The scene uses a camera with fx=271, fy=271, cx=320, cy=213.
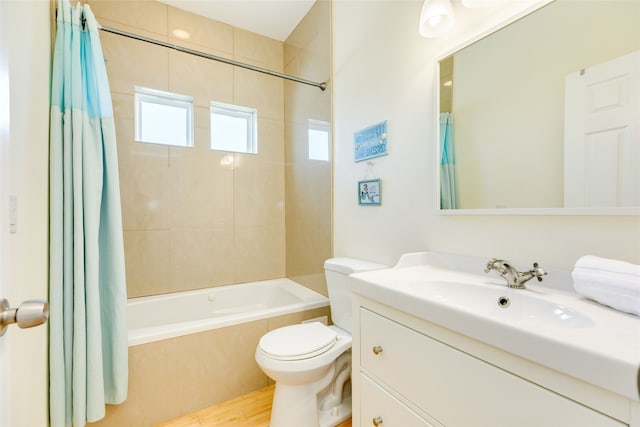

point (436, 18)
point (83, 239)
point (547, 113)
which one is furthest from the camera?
point (83, 239)

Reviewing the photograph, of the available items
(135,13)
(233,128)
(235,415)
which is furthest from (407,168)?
(135,13)

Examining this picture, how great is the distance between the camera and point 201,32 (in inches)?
90.5

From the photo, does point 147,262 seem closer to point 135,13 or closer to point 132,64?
point 132,64

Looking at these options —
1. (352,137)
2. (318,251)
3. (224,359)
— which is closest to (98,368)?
(224,359)

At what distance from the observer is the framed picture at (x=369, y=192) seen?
5.24ft

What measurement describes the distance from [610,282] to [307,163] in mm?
1966

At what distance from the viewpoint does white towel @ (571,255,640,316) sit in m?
0.63

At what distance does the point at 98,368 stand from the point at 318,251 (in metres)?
1.45

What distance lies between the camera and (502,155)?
3.46 ft

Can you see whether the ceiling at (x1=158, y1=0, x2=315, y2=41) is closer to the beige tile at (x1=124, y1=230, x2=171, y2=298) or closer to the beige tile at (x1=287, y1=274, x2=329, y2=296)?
the beige tile at (x1=124, y1=230, x2=171, y2=298)

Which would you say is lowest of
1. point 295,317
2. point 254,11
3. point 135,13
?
point 295,317

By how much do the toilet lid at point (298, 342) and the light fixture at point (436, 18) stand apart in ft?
4.98

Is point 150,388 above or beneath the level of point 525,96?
beneath

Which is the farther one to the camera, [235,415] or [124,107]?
[124,107]
